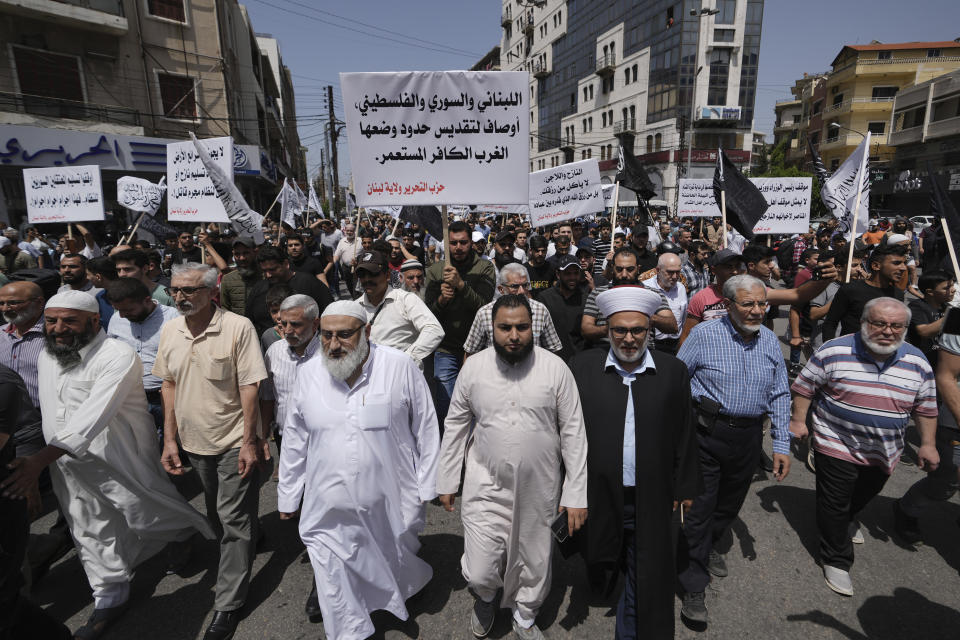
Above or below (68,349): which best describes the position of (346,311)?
above

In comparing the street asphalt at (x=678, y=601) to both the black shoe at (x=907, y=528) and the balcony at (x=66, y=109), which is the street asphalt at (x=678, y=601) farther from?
the balcony at (x=66, y=109)

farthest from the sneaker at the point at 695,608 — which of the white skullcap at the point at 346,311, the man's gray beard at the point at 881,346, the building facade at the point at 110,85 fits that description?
the building facade at the point at 110,85

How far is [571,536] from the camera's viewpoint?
2.70 meters

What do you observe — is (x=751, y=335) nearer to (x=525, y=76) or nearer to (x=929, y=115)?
(x=525, y=76)

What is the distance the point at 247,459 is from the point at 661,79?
168ft

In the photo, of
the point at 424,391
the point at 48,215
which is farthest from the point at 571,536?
the point at 48,215

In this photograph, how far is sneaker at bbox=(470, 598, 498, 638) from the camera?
269cm

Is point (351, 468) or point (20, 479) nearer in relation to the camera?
point (20, 479)

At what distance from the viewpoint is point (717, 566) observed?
3.16 m

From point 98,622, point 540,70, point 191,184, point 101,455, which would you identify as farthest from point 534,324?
point 540,70

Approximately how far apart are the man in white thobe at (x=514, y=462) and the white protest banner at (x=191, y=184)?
537 centimetres

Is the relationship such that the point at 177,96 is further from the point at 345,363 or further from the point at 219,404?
the point at 345,363

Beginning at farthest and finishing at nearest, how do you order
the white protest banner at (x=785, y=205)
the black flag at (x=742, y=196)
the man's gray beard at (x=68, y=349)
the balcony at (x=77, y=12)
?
1. the balcony at (x=77, y=12)
2. the white protest banner at (x=785, y=205)
3. the black flag at (x=742, y=196)
4. the man's gray beard at (x=68, y=349)

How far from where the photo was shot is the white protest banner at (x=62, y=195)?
25.2 feet
